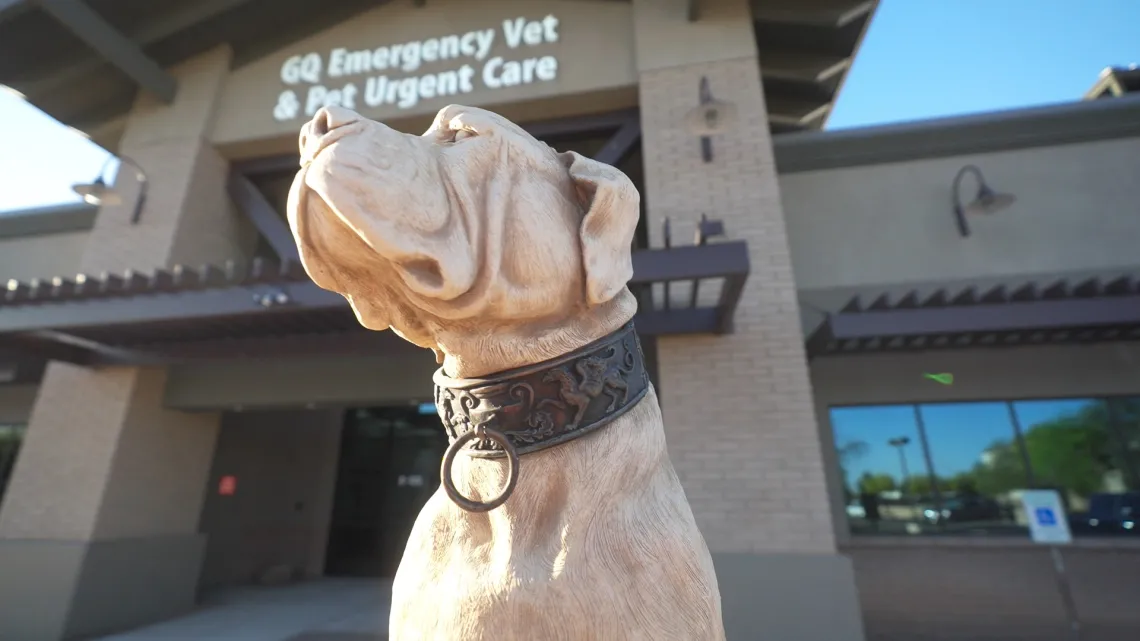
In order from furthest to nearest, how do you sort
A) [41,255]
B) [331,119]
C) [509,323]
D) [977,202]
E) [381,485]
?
1. [381,485]
2. [41,255]
3. [977,202]
4. [509,323]
5. [331,119]

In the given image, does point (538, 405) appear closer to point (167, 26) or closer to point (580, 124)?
point (580, 124)

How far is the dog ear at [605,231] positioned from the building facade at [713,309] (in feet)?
11.1

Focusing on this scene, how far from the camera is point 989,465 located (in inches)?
239

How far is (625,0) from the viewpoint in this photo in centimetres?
729

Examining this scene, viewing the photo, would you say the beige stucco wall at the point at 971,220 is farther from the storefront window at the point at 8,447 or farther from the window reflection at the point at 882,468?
the storefront window at the point at 8,447

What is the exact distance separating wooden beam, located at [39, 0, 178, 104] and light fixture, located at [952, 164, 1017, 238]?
10582 mm

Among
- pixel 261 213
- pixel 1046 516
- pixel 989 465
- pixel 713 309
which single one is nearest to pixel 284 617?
pixel 261 213

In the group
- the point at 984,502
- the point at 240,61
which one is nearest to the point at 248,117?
the point at 240,61

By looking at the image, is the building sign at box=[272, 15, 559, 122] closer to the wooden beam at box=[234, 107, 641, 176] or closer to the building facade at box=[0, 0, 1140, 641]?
the building facade at box=[0, 0, 1140, 641]

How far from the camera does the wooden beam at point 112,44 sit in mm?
6660

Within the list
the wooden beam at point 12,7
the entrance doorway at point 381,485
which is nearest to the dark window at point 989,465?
the entrance doorway at point 381,485

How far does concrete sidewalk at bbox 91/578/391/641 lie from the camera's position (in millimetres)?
5887

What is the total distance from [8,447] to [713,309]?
10.7 meters

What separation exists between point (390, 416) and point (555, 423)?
10543 millimetres
